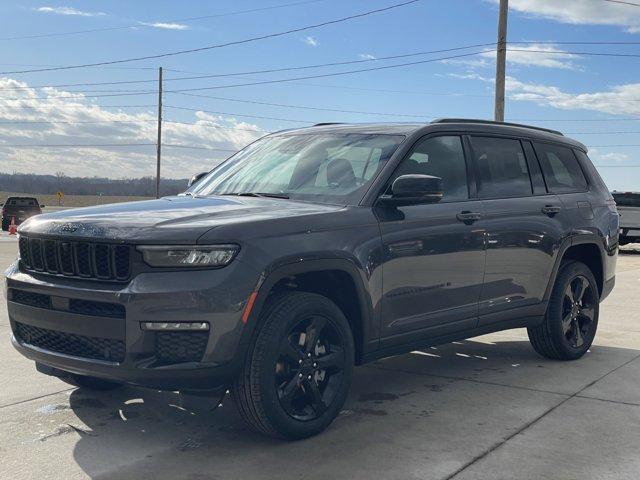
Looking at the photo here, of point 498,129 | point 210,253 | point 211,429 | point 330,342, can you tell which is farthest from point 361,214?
point 498,129

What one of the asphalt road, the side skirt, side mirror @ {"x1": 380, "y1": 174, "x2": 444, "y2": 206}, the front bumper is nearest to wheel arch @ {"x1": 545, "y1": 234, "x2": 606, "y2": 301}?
the side skirt

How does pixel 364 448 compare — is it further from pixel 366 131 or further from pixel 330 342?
pixel 366 131

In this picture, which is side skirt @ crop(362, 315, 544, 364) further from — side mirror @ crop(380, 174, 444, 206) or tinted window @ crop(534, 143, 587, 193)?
tinted window @ crop(534, 143, 587, 193)

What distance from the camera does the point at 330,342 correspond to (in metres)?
4.38

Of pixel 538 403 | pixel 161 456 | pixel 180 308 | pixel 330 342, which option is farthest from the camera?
pixel 538 403

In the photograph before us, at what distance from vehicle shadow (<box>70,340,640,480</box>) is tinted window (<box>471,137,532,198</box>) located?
4.76 feet

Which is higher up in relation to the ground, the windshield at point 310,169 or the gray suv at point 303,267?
the windshield at point 310,169

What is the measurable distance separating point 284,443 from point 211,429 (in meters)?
0.53

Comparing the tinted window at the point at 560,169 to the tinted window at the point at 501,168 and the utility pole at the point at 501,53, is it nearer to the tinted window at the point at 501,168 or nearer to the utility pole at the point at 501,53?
the tinted window at the point at 501,168

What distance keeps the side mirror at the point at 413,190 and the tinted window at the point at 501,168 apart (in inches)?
39.6

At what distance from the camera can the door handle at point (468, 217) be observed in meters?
5.19

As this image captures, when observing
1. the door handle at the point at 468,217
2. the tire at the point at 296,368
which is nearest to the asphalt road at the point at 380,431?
the tire at the point at 296,368

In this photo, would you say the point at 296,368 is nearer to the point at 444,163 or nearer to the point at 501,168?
the point at 444,163

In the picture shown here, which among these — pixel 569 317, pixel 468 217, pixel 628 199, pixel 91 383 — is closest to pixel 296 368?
pixel 91 383
